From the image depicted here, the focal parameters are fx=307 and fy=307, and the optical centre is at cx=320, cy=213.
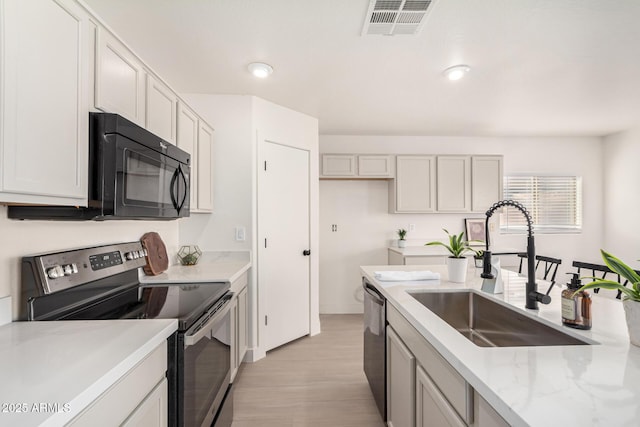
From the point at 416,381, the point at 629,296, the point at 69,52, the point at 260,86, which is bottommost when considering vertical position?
the point at 416,381

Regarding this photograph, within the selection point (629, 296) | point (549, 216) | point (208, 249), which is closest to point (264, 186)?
point (208, 249)

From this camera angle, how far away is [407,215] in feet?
14.4

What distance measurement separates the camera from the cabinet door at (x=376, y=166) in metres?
4.08

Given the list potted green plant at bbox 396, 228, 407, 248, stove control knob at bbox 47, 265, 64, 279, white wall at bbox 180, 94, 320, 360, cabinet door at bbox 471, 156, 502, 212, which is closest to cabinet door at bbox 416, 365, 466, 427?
stove control knob at bbox 47, 265, 64, 279

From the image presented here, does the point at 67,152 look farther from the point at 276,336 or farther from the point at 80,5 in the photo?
the point at 276,336

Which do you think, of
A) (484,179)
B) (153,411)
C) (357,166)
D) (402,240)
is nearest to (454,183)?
(484,179)

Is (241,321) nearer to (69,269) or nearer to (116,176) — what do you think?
(69,269)

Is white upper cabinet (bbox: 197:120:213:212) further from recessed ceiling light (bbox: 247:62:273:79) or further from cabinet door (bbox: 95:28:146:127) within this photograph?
cabinet door (bbox: 95:28:146:127)

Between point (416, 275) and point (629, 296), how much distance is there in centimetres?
105

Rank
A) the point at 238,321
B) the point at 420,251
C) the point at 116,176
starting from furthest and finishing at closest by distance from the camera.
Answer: the point at 420,251
the point at 238,321
the point at 116,176

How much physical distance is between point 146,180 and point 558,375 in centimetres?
178

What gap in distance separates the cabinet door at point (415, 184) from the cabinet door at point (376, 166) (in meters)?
0.12

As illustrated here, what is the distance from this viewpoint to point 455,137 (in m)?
4.48

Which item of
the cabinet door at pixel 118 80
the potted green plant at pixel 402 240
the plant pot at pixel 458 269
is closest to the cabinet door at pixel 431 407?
the plant pot at pixel 458 269
